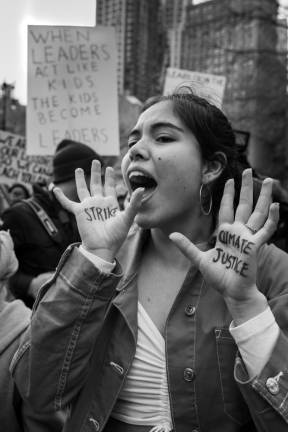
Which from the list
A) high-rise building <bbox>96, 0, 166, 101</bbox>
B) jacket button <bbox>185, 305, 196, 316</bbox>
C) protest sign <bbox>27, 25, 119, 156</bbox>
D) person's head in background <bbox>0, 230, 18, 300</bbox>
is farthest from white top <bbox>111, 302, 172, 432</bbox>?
high-rise building <bbox>96, 0, 166, 101</bbox>

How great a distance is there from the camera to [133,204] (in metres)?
1.50

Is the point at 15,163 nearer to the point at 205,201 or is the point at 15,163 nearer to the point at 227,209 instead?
the point at 205,201

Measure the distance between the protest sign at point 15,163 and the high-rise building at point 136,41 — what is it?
18252 millimetres

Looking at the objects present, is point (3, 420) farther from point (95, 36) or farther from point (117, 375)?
point (95, 36)

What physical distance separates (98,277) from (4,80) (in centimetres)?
1333

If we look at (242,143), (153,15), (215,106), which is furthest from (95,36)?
(153,15)

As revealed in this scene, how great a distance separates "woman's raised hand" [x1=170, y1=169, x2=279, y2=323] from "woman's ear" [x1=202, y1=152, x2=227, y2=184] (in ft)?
0.87

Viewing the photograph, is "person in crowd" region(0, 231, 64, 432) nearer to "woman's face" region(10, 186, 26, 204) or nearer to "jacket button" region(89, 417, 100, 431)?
"jacket button" region(89, 417, 100, 431)

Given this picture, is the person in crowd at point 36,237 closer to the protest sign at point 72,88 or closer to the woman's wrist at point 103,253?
the protest sign at point 72,88

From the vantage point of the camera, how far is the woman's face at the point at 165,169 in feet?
5.39

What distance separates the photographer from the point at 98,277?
1477mm

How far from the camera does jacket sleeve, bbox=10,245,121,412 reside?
1.45 meters

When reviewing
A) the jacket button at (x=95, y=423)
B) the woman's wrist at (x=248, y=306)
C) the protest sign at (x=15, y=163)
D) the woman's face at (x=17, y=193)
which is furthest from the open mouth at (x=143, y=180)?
the woman's face at (x=17, y=193)

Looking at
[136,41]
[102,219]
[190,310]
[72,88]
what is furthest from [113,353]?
[136,41]
